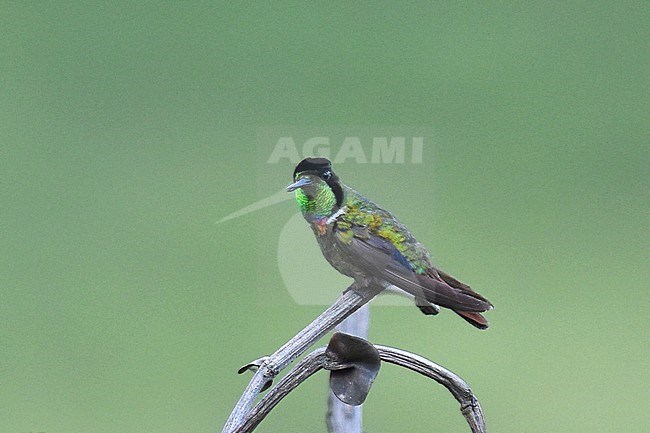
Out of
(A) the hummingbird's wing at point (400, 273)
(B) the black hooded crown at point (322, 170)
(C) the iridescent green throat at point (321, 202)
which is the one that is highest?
(B) the black hooded crown at point (322, 170)

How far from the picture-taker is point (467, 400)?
971mm

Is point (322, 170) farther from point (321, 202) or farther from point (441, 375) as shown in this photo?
point (441, 375)

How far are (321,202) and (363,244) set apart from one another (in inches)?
2.4

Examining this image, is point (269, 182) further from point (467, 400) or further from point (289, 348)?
point (467, 400)

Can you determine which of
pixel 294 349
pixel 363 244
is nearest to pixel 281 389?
pixel 294 349

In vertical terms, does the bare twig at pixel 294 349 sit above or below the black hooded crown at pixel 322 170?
below

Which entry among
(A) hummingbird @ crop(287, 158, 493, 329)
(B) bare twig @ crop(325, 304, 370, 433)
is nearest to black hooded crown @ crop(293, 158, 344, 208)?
(A) hummingbird @ crop(287, 158, 493, 329)

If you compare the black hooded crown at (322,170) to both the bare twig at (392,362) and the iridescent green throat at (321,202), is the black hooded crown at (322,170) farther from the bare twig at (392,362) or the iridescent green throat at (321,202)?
the bare twig at (392,362)

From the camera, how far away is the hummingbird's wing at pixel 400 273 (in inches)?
37.0

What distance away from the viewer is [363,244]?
3.09 feet

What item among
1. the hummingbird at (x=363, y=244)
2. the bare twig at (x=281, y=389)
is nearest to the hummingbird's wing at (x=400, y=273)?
the hummingbird at (x=363, y=244)

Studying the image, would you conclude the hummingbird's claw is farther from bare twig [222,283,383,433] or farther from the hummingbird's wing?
the hummingbird's wing

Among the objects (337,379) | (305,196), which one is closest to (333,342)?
(337,379)

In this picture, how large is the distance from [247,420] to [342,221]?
0.22m
